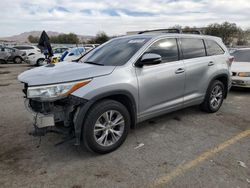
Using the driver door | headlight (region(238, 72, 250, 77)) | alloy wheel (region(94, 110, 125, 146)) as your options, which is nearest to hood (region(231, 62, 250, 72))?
headlight (region(238, 72, 250, 77))

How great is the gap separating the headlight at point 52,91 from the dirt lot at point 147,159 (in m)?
0.99

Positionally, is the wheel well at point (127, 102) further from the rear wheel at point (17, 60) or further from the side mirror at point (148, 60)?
the rear wheel at point (17, 60)

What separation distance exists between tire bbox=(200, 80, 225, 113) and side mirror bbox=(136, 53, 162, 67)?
1.94 m

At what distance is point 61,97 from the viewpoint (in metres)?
3.21

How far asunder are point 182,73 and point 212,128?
1.22 meters

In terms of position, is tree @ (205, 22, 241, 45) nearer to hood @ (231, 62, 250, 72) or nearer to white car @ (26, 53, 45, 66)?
white car @ (26, 53, 45, 66)

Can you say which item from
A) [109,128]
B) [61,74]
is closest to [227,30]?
[109,128]

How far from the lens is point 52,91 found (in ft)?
10.5

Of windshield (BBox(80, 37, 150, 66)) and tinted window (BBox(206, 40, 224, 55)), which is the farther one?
tinted window (BBox(206, 40, 224, 55))

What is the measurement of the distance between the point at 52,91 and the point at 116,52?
1.48 meters

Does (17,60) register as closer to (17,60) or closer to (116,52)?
(17,60)

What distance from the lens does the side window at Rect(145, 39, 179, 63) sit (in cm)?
419

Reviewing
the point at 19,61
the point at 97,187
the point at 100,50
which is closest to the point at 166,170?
the point at 97,187

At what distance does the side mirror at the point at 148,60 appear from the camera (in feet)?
12.4
